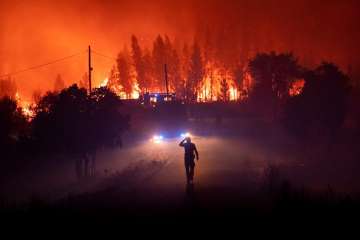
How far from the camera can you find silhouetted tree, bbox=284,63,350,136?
39.4 metres

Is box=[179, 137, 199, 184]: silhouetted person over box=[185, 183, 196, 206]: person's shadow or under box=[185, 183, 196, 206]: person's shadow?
over

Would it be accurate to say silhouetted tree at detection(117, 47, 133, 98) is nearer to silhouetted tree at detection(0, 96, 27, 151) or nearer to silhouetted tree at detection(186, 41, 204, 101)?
silhouetted tree at detection(186, 41, 204, 101)

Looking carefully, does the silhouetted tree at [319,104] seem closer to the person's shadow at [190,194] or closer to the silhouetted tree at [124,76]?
the person's shadow at [190,194]

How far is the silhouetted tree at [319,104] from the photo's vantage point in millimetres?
39375

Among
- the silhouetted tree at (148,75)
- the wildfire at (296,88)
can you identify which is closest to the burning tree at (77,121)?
the wildfire at (296,88)

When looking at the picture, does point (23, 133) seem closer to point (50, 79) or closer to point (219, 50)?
point (219, 50)

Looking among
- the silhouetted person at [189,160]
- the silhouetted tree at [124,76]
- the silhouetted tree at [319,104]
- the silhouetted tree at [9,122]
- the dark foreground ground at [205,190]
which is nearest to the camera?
the dark foreground ground at [205,190]

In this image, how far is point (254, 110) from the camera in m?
67.2

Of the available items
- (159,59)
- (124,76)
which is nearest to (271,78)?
(159,59)

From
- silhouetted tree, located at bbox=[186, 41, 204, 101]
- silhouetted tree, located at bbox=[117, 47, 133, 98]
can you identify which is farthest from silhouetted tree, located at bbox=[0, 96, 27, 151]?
silhouetted tree, located at bbox=[117, 47, 133, 98]

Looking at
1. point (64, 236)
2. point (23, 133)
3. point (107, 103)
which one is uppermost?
point (107, 103)

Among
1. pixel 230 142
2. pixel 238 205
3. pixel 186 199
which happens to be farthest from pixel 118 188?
pixel 230 142

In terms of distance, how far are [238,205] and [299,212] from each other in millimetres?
2268

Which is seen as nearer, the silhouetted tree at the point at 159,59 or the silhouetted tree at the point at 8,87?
the silhouetted tree at the point at 159,59
